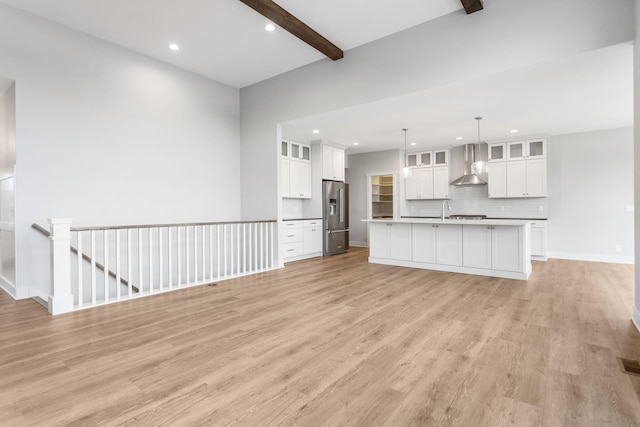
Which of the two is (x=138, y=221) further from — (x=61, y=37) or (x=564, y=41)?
(x=564, y=41)

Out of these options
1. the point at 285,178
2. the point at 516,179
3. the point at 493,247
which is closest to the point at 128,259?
the point at 285,178

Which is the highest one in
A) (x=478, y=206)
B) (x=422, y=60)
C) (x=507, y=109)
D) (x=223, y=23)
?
(x=223, y=23)

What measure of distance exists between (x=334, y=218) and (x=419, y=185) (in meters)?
2.51

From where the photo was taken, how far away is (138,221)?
4.94m

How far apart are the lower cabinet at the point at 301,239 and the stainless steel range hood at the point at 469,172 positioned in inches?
133

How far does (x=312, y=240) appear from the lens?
7.22m

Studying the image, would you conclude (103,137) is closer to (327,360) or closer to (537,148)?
(327,360)

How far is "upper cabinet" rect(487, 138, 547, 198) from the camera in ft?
22.4

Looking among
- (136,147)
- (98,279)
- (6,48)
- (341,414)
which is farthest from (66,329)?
(6,48)

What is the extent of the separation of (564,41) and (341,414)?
413cm

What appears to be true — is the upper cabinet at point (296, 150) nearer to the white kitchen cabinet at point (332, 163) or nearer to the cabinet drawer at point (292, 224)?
the white kitchen cabinet at point (332, 163)

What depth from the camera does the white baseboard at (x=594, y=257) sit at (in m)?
6.22

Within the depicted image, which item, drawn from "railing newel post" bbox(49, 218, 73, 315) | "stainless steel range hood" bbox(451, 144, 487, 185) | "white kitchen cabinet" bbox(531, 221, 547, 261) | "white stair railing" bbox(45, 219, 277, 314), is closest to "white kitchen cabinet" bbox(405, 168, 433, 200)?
"stainless steel range hood" bbox(451, 144, 487, 185)

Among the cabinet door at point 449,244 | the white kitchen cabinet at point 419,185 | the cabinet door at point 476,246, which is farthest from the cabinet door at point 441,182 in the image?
the cabinet door at point 476,246
